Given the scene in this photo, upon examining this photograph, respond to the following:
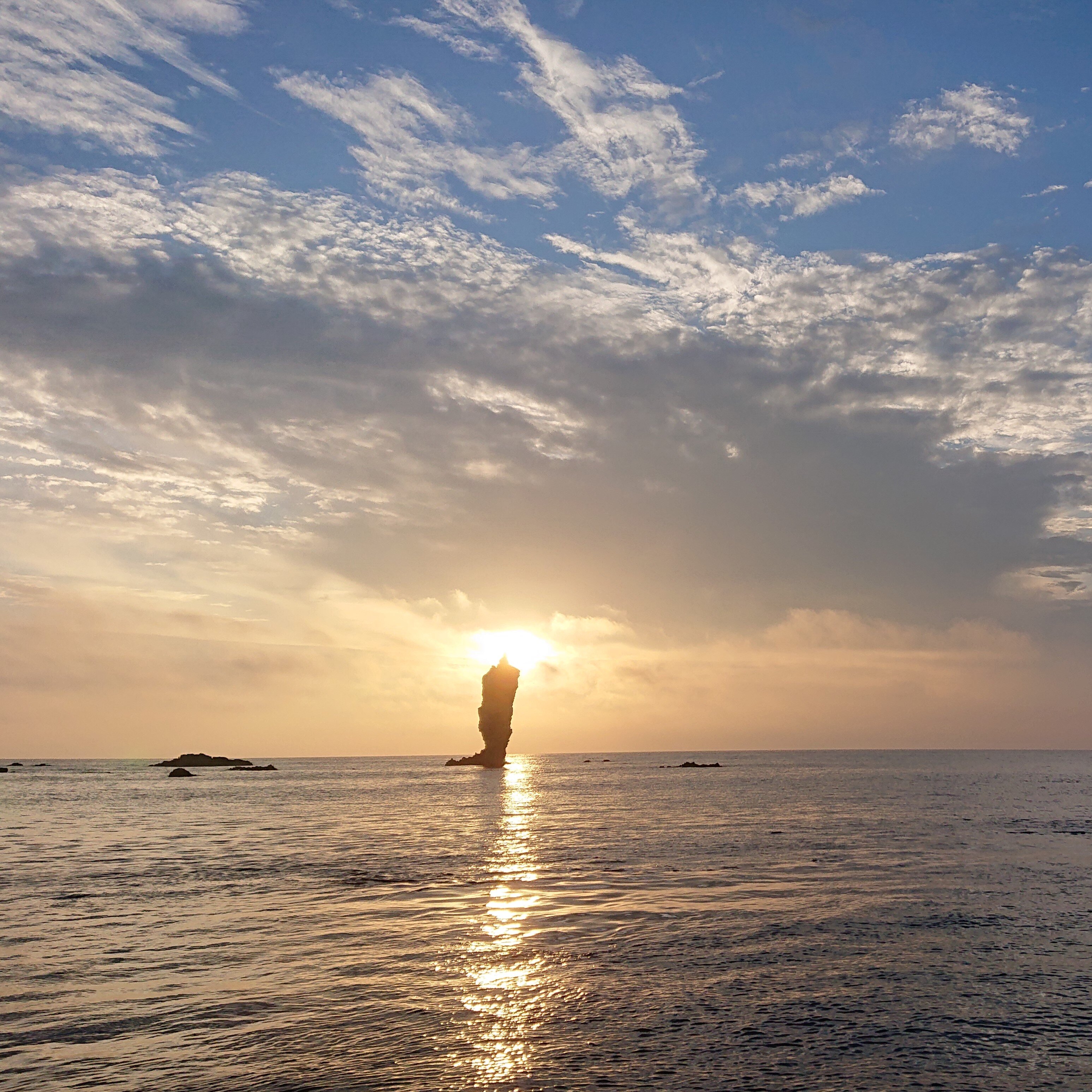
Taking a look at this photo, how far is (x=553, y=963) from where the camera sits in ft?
62.6

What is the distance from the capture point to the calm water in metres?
12.8

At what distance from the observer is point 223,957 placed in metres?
19.8

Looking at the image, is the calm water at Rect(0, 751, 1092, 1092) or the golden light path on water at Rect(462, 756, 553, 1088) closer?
the calm water at Rect(0, 751, 1092, 1092)

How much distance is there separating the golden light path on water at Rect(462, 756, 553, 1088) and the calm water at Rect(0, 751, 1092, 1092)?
0.27 ft

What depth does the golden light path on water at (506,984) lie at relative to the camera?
12.9 metres

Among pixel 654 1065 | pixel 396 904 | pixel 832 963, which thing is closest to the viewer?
pixel 654 1065

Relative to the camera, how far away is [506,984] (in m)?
17.4

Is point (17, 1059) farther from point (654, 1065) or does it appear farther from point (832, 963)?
point (832, 963)

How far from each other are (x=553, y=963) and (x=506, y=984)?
6.63 feet

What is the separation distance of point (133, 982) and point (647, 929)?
1278cm

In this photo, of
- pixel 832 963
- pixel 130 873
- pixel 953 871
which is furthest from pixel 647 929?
pixel 130 873

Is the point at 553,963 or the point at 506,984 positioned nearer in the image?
the point at 506,984

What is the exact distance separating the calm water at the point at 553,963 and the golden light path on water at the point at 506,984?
82 mm

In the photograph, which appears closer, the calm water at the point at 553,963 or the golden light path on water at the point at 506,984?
the calm water at the point at 553,963
